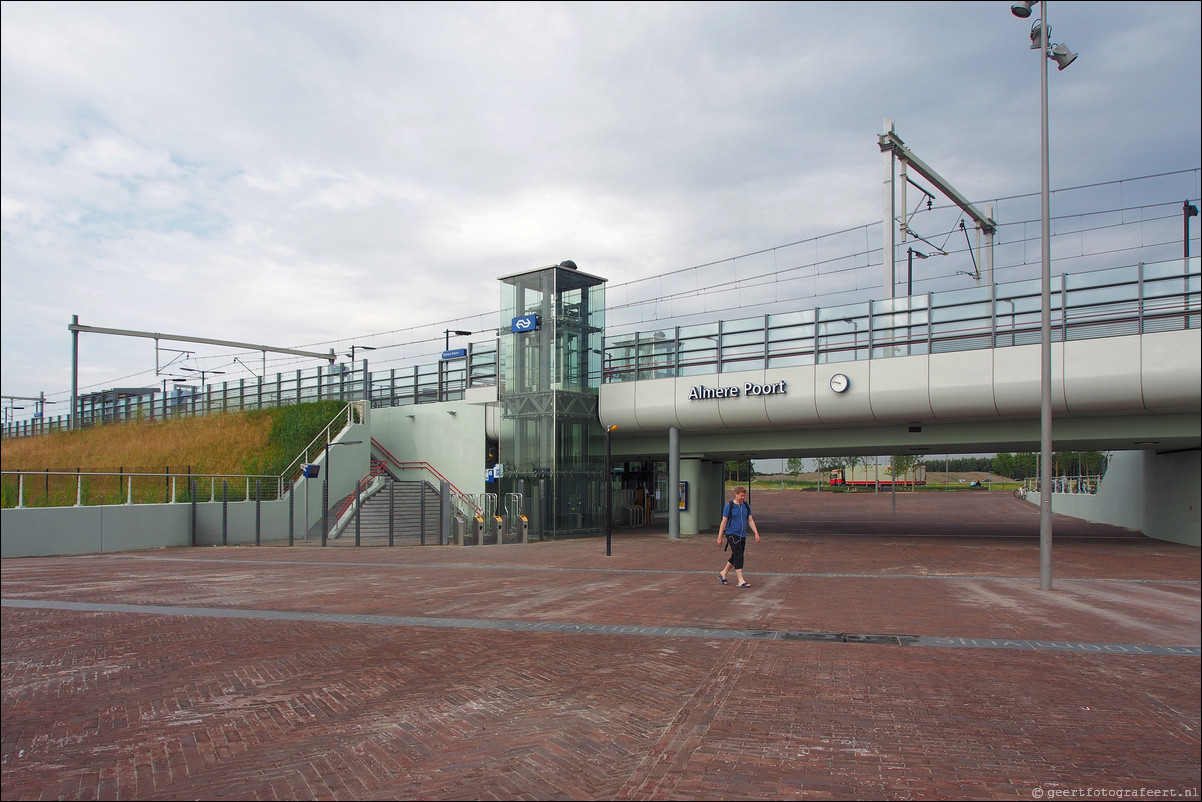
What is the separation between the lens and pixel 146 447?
402 cm

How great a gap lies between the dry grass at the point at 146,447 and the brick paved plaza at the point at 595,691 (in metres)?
0.52

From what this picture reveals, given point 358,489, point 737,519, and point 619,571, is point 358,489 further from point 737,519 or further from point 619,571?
point 737,519

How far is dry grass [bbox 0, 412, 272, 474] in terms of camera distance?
3.53 m

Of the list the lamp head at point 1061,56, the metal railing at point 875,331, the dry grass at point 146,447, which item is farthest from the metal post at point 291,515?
the lamp head at point 1061,56

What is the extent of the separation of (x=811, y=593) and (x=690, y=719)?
7.49 metres

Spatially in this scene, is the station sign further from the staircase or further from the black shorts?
the black shorts

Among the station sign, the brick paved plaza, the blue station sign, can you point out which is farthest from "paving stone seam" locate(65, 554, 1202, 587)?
the blue station sign

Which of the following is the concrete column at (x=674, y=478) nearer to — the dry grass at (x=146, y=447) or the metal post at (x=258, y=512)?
the metal post at (x=258, y=512)

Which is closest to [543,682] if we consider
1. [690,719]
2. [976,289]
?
[690,719]

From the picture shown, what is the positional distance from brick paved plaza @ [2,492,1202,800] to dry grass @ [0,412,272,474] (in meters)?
0.52

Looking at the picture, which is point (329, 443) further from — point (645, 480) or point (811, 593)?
point (811, 593)

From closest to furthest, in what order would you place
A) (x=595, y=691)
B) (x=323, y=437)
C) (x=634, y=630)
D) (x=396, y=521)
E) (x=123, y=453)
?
(x=123, y=453) → (x=595, y=691) → (x=634, y=630) → (x=396, y=521) → (x=323, y=437)

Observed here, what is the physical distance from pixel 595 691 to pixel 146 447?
4070 millimetres

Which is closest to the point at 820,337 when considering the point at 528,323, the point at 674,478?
the point at 674,478
